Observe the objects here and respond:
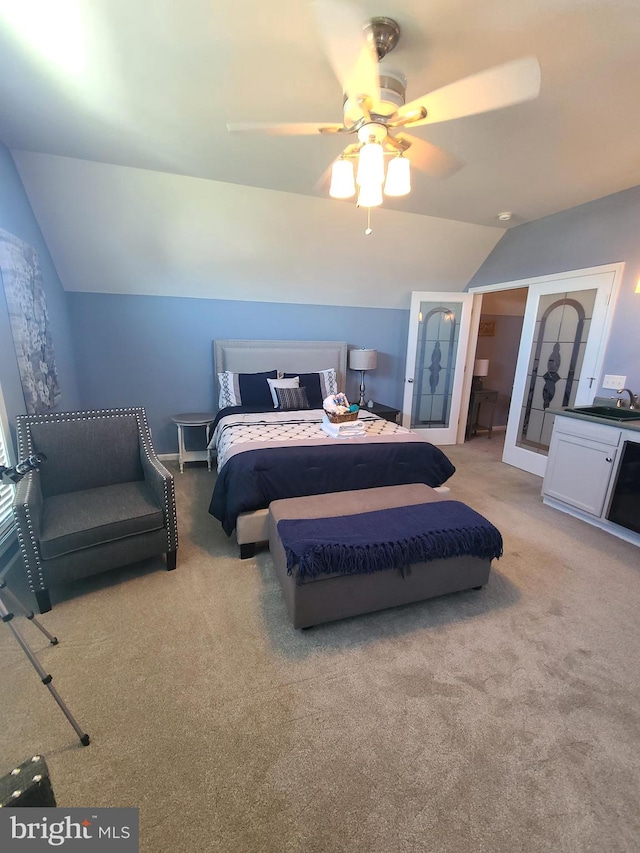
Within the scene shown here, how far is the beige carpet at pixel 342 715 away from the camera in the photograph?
3.70ft

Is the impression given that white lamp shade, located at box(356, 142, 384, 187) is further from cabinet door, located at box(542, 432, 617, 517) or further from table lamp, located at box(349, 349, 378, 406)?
table lamp, located at box(349, 349, 378, 406)

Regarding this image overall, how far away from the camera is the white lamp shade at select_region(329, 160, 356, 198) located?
1.75 meters

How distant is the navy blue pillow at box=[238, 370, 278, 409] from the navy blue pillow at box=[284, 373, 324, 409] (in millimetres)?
301

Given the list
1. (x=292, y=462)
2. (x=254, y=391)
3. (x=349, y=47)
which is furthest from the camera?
(x=254, y=391)

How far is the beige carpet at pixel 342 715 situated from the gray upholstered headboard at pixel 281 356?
2.53 m

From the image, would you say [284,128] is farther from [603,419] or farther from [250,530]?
[603,419]

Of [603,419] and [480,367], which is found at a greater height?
[480,367]

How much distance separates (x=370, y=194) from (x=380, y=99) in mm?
340

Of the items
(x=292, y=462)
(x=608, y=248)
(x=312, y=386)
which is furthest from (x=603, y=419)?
(x=312, y=386)

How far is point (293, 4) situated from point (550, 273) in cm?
349

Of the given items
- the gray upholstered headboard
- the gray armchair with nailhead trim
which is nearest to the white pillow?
the gray upholstered headboard

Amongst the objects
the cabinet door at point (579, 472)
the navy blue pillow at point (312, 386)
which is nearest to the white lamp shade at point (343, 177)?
the navy blue pillow at point (312, 386)

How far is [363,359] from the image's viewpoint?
4520mm

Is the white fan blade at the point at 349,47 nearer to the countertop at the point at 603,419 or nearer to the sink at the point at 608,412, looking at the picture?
the countertop at the point at 603,419
